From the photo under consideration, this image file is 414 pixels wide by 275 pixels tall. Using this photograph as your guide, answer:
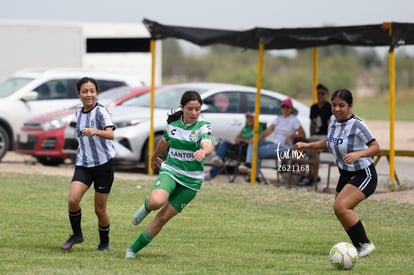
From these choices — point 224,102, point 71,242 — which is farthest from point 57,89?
point 71,242

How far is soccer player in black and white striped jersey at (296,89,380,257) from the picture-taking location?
35.1ft

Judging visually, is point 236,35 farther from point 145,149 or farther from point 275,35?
point 145,149

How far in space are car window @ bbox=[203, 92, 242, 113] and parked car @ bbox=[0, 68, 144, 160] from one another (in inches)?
160

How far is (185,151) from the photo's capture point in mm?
10125

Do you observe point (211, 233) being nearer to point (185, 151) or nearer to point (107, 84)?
point (185, 151)

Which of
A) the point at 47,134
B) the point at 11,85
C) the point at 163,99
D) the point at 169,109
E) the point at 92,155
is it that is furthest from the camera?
A: the point at 11,85

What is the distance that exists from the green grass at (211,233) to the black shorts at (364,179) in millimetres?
687

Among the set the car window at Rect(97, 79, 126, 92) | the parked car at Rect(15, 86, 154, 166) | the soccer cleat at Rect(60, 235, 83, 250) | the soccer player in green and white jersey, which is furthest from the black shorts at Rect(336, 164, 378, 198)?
the car window at Rect(97, 79, 126, 92)

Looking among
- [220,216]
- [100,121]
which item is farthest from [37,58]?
[100,121]

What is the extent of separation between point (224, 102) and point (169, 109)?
1.10 meters

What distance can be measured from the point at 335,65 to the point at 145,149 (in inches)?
3413

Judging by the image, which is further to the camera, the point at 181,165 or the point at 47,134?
the point at 47,134

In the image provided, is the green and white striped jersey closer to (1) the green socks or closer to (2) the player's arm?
(2) the player's arm

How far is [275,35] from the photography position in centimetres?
1828
